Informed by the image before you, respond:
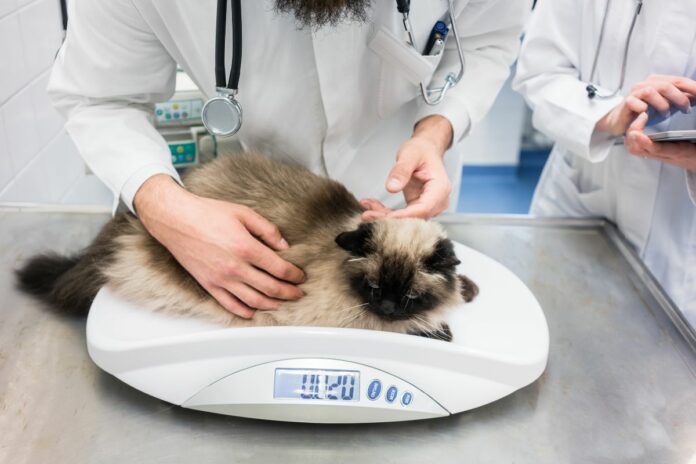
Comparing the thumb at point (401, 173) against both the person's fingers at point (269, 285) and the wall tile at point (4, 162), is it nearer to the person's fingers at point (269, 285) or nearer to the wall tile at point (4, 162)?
Result: the person's fingers at point (269, 285)

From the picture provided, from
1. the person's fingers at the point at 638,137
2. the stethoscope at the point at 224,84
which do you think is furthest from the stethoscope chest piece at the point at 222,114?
the person's fingers at the point at 638,137

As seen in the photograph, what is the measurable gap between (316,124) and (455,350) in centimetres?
55

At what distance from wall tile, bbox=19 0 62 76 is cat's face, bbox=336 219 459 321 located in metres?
1.14

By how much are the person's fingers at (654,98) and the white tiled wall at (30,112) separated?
4.70 feet

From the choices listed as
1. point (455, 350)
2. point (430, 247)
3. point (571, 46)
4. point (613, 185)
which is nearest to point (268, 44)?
point (430, 247)

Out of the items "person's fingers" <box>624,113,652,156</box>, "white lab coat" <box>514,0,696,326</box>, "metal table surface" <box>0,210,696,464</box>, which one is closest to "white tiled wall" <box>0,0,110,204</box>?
"metal table surface" <box>0,210,696,464</box>

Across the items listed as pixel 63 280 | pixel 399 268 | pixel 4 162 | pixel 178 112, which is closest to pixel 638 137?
pixel 399 268

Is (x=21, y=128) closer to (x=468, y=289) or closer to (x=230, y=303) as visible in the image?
(x=230, y=303)

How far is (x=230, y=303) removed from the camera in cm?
98

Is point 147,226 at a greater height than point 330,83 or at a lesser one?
lesser

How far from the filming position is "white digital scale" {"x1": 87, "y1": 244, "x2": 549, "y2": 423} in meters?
0.84

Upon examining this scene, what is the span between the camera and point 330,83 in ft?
3.68

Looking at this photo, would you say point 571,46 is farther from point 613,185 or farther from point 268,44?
point 268,44

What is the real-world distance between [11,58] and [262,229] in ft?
3.09
